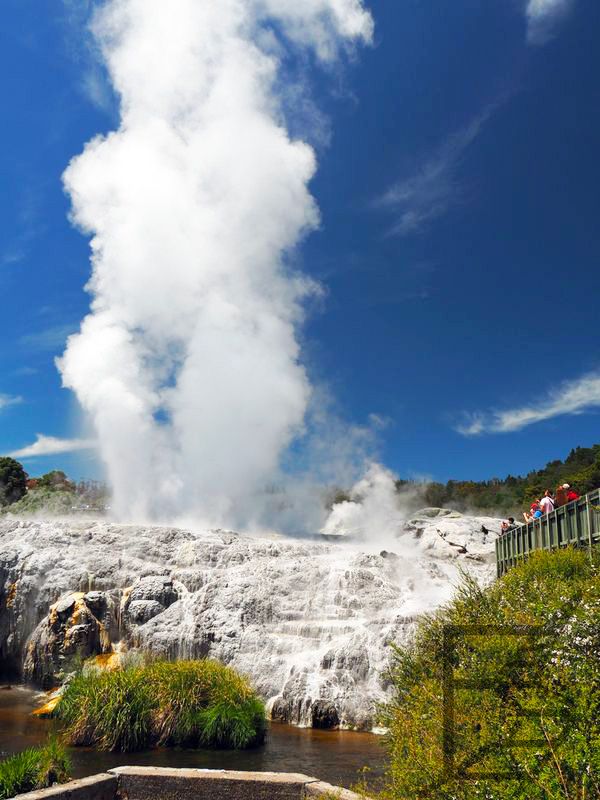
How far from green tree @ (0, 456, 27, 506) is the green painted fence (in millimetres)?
70384

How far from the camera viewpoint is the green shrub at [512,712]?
583 cm

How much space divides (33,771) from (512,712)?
9.24 m

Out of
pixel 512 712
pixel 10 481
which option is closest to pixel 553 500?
pixel 512 712

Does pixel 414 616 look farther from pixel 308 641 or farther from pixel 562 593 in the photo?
pixel 562 593

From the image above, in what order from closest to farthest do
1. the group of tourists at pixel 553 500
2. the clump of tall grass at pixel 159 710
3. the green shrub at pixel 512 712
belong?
the green shrub at pixel 512 712 < the clump of tall grass at pixel 159 710 < the group of tourists at pixel 553 500

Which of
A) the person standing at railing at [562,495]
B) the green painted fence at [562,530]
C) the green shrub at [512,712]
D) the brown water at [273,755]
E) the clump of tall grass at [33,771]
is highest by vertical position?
the person standing at railing at [562,495]

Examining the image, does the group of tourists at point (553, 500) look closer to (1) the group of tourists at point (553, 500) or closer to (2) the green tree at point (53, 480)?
(1) the group of tourists at point (553, 500)

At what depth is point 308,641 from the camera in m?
27.8

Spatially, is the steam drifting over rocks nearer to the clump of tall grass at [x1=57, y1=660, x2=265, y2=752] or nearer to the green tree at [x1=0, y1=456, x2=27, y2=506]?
the clump of tall grass at [x1=57, y1=660, x2=265, y2=752]

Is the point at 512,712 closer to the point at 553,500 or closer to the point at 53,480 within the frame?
the point at 553,500

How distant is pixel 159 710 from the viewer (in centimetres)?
1788

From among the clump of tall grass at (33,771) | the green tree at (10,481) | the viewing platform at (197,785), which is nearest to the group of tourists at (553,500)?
the viewing platform at (197,785)

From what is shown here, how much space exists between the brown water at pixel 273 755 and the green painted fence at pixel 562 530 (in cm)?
754

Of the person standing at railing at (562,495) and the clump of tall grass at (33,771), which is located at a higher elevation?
the person standing at railing at (562,495)
